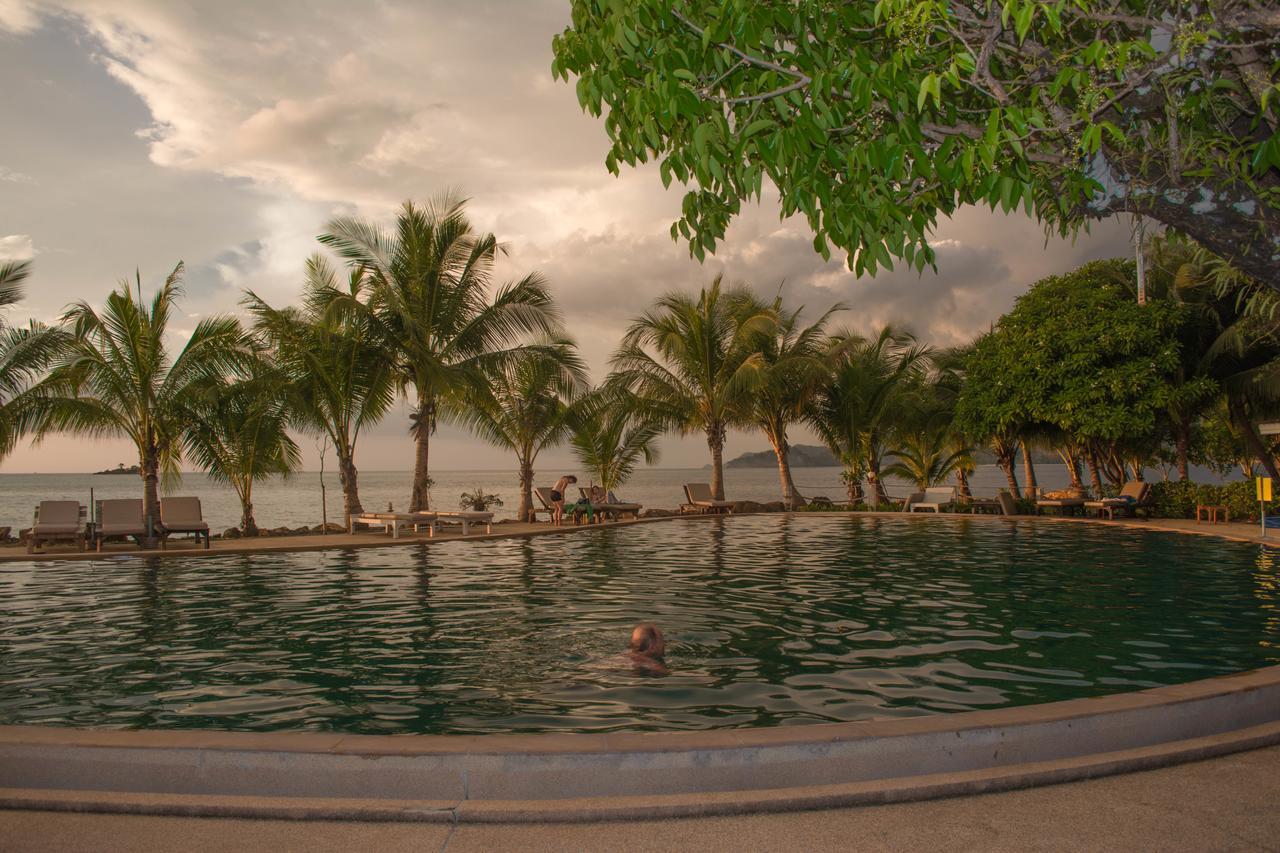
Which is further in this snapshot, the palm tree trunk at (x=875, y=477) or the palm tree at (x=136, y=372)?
the palm tree trunk at (x=875, y=477)

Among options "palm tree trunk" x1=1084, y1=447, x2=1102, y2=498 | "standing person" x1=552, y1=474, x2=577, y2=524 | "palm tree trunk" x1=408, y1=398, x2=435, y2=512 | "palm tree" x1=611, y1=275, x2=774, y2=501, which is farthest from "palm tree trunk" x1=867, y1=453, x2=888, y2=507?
"palm tree trunk" x1=408, y1=398, x2=435, y2=512

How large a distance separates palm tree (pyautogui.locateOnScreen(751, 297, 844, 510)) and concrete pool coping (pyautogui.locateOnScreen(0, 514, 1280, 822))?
69.1 feet

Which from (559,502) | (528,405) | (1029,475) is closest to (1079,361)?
(1029,475)

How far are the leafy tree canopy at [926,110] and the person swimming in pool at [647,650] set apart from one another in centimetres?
379

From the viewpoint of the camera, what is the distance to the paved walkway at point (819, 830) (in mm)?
3172

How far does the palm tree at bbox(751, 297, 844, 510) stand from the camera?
24797 mm

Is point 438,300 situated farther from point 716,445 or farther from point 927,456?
point 927,456

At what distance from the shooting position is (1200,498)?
20.9 m

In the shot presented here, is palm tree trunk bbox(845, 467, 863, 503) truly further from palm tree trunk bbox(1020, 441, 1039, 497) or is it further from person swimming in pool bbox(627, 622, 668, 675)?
person swimming in pool bbox(627, 622, 668, 675)

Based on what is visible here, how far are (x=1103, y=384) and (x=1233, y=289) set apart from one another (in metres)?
4.30

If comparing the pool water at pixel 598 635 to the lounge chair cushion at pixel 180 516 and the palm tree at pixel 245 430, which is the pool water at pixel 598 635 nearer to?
the lounge chair cushion at pixel 180 516

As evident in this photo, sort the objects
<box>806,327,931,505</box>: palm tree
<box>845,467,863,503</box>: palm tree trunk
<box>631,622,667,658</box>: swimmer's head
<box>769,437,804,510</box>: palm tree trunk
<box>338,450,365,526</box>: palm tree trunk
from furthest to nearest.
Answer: <box>845,467,863,503</box>: palm tree trunk < <box>769,437,804,510</box>: palm tree trunk < <box>806,327,931,505</box>: palm tree < <box>338,450,365,526</box>: palm tree trunk < <box>631,622,667,658</box>: swimmer's head

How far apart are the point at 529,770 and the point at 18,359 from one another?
1695 cm

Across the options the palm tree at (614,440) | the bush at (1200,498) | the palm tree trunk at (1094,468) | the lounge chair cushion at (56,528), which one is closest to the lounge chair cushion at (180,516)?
the lounge chair cushion at (56,528)
